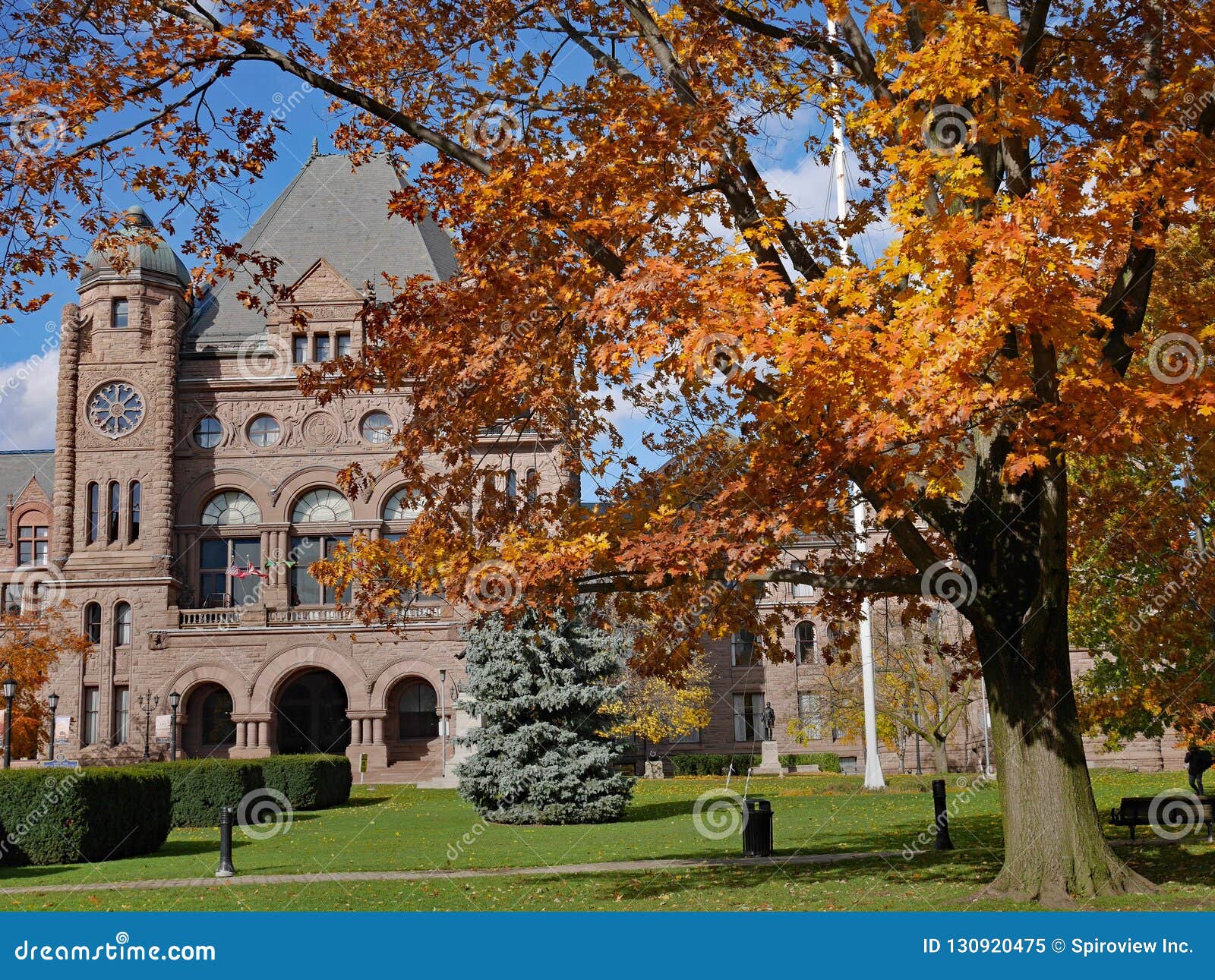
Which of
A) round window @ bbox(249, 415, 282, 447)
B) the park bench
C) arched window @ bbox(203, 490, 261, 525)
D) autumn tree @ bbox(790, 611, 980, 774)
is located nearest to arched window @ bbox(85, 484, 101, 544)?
arched window @ bbox(203, 490, 261, 525)

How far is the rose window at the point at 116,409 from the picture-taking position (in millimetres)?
48000

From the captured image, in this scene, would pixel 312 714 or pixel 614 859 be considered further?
pixel 312 714

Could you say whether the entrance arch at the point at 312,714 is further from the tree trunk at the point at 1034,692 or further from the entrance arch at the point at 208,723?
the tree trunk at the point at 1034,692

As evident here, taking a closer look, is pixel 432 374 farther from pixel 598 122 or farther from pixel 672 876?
pixel 672 876

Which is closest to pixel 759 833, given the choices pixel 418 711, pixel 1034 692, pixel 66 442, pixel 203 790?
pixel 1034 692

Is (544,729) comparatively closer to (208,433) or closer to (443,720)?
(443,720)

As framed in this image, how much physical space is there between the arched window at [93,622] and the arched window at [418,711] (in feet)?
39.8

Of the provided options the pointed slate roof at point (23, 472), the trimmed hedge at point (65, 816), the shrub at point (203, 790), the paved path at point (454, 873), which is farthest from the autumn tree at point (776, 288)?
the pointed slate roof at point (23, 472)

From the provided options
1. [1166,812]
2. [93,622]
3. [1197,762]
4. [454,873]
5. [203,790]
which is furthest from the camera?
[93,622]

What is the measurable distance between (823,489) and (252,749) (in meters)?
38.9

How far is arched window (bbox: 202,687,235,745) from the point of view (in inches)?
1800

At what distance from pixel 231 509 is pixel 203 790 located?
81.0 feet

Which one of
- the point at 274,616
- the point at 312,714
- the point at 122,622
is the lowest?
the point at 312,714

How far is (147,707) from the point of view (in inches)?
1774
